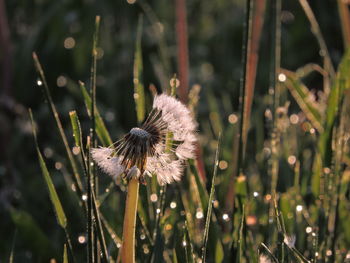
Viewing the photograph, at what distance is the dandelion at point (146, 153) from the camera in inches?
32.1

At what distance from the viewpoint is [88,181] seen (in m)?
0.83

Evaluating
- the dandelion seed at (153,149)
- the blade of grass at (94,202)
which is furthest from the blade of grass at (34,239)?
the dandelion seed at (153,149)

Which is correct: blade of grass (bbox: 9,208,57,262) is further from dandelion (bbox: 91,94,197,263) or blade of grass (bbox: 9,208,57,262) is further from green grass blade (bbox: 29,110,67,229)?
dandelion (bbox: 91,94,197,263)

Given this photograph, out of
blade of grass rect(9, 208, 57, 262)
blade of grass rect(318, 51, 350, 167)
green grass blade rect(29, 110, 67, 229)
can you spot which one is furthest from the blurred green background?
Answer: green grass blade rect(29, 110, 67, 229)

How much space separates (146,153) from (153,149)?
21 millimetres

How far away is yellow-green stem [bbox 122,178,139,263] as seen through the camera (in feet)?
2.74

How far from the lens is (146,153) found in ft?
2.68

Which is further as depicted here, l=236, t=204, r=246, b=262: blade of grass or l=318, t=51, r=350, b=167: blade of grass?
l=318, t=51, r=350, b=167: blade of grass

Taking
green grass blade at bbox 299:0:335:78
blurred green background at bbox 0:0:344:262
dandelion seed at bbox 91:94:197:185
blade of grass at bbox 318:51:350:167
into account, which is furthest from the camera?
blurred green background at bbox 0:0:344:262

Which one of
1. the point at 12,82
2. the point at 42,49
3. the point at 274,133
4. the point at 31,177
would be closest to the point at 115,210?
the point at 274,133

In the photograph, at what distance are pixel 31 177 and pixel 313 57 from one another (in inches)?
60.2

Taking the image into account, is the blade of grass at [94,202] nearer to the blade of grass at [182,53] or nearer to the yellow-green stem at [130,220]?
the yellow-green stem at [130,220]

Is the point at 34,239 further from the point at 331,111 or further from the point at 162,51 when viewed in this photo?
the point at 331,111

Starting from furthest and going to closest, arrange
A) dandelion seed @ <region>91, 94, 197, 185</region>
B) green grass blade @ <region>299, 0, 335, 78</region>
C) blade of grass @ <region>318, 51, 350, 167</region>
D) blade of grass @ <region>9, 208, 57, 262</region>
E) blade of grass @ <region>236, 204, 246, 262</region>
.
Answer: green grass blade @ <region>299, 0, 335, 78</region> < blade of grass @ <region>9, 208, 57, 262</region> < blade of grass @ <region>318, 51, 350, 167</region> < blade of grass @ <region>236, 204, 246, 262</region> < dandelion seed @ <region>91, 94, 197, 185</region>
